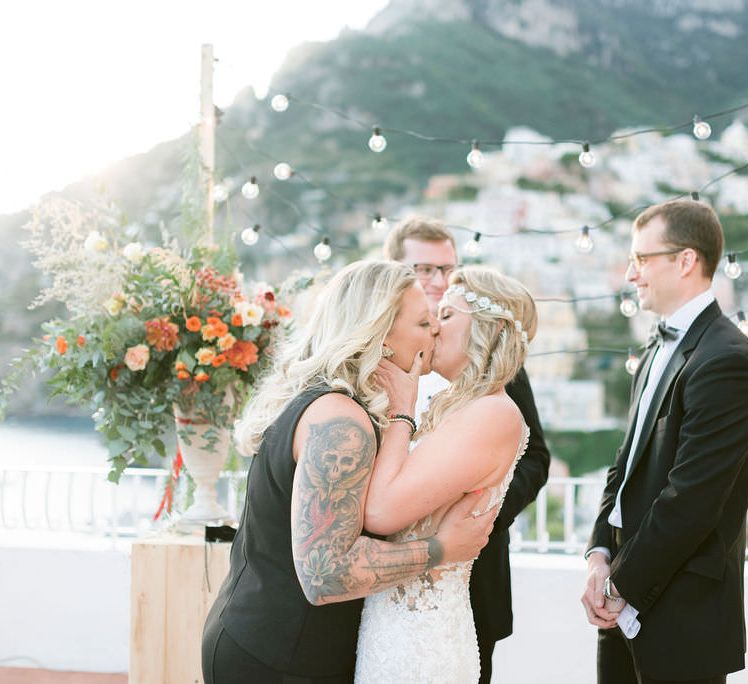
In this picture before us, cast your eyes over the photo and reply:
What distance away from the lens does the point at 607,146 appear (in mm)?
38281

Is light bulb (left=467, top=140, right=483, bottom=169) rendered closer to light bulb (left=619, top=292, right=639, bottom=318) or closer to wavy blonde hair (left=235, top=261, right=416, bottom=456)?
light bulb (left=619, top=292, right=639, bottom=318)

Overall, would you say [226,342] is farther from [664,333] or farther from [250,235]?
[664,333]

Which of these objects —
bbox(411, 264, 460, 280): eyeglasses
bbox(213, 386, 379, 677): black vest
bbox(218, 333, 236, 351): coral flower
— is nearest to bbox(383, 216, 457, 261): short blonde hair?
bbox(411, 264, 460, 280): eyeglasses

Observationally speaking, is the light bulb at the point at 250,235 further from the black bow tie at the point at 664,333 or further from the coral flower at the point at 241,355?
the black bow tie at the point at 664,333

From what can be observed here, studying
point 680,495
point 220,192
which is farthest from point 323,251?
point 680,495

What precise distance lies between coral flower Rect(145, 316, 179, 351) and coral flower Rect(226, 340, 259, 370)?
0.16 m

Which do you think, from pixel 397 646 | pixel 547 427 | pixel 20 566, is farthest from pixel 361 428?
pixel 547 427

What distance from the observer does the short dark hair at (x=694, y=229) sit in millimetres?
2008

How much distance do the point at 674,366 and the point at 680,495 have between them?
0.97ft

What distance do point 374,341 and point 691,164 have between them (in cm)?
3919

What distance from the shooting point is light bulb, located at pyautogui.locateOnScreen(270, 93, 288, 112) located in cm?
338

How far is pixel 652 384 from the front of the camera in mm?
2057

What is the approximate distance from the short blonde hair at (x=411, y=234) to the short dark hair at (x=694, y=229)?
0.73 metres

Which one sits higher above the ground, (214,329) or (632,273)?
(632,273)
